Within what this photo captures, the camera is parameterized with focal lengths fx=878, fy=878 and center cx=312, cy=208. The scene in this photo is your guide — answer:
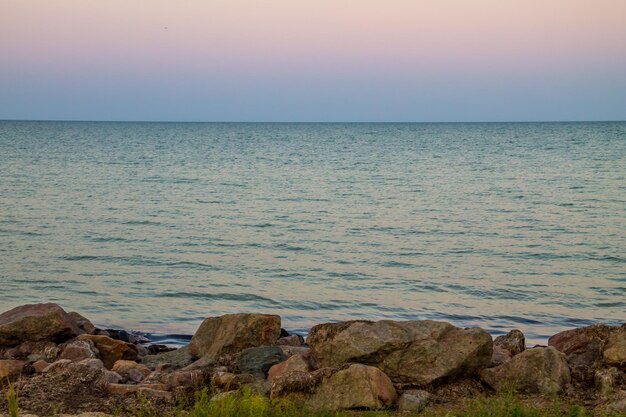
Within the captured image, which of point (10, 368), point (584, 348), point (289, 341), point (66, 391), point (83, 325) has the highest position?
point (584, 348)

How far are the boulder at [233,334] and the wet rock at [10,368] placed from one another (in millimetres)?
2664

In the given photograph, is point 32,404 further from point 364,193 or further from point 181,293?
point 364,193

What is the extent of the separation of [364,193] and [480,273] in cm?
2528

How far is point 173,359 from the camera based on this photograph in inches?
552

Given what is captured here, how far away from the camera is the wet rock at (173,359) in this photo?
1368cm


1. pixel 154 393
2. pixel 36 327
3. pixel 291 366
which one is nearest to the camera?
pixel 154 393

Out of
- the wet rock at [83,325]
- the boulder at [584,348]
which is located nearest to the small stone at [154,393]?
the wet rock at [83,325]

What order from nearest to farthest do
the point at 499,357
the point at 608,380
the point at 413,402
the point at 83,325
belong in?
the point at 413,402, the point at 608,380, the point at 499,357, the point at 83,325

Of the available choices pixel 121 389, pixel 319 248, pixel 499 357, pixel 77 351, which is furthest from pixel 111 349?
pixel 319 248

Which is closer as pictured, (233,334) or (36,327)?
(233,334)

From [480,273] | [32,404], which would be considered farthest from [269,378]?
[480,273]

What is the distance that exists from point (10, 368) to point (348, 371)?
510 centimetres

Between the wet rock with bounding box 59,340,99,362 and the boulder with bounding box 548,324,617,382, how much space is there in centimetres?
732

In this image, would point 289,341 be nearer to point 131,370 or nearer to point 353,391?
point 131,370
